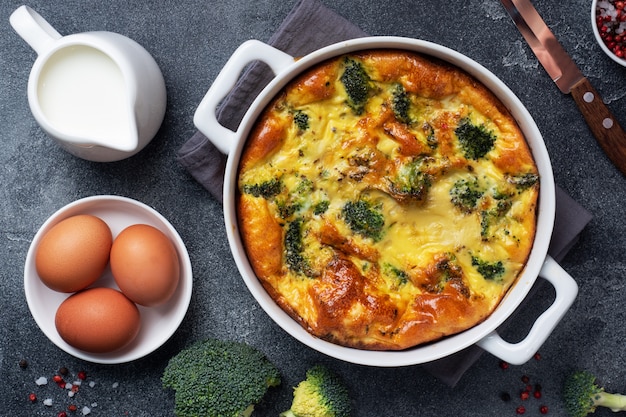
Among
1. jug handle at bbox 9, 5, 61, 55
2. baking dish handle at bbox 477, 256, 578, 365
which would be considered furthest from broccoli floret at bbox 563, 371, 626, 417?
jug handle at bbox 9, 5, 61, 55

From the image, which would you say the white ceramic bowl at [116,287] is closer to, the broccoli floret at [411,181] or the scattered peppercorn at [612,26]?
the broccoli floret at [411,181]

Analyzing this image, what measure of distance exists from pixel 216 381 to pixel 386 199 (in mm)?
927

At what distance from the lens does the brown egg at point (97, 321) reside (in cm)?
247

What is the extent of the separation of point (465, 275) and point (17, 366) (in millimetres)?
1726

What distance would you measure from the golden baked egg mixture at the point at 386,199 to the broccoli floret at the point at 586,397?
626 millimetres

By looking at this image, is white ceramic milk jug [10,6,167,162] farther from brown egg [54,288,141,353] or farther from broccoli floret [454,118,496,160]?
broccoli floret [454,118,496,160]

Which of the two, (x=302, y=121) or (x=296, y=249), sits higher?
(x=302, y=121)

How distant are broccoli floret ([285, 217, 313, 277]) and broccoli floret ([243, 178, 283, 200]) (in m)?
0.11

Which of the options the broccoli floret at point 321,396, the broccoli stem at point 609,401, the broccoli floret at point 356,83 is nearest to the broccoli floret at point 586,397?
the broccoli stem at point 609,401

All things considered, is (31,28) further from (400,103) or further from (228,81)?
(400,103)

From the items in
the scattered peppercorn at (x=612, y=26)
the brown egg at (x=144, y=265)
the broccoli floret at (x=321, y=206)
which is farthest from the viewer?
the scattered peppercorn at (x=612, y=26)

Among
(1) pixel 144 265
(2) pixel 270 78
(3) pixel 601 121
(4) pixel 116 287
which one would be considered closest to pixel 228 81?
(2) pixel 270 78

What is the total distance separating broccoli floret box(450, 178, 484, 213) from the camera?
2.24 m

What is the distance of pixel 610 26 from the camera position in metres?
2.54
